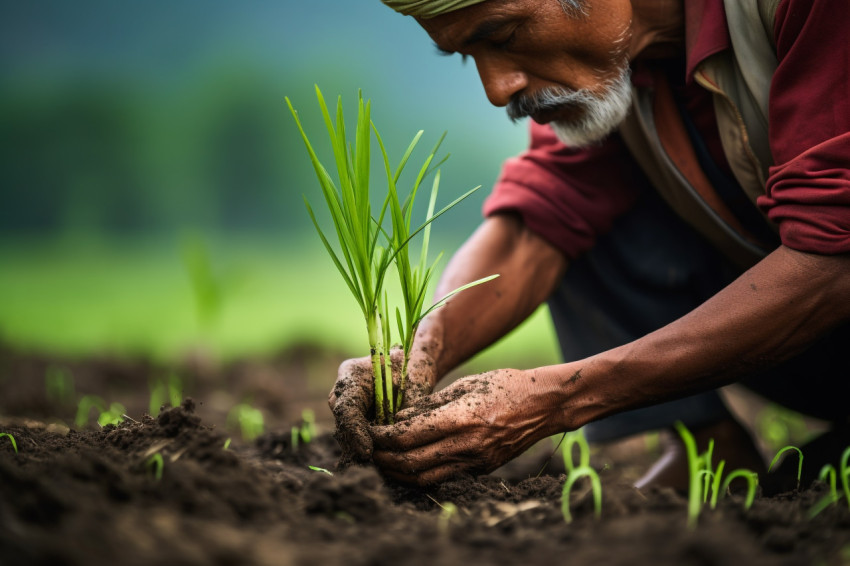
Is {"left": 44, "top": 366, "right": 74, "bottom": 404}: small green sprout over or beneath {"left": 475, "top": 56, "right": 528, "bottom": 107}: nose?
beneath

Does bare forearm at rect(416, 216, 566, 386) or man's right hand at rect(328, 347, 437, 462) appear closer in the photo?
man's right hand at rect(328, 347, 437, 462)

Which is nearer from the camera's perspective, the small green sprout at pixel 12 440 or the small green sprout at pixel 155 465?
the small green sprout at pixel 155 465

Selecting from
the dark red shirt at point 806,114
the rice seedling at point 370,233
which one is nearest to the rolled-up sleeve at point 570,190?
the dark red shirt at point 806,114

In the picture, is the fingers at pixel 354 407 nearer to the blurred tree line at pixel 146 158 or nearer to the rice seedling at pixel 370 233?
the rice seedling at pixel 370 233

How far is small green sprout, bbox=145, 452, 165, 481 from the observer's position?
1121mm

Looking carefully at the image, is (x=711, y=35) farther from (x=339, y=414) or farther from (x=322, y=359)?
(x=322, y=359)

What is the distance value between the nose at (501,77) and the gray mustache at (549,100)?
48mm

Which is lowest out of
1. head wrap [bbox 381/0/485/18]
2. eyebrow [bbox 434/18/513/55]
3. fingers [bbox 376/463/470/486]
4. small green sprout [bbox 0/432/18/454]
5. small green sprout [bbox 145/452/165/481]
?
fingers [bbox 376/463/470/486]

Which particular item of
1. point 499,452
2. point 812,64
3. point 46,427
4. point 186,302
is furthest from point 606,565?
point 186,302

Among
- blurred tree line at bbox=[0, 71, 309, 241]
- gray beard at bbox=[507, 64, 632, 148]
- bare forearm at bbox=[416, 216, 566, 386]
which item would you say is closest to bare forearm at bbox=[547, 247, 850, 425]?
bare forearm at bbox=[416, 216, 566, 386]

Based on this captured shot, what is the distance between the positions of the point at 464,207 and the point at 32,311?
11.3ft

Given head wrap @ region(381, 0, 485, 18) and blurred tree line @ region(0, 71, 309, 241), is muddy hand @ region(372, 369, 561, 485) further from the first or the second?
blurred tree line @ region(0, 71, 309, 241)

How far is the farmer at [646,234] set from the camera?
1438 millimetres

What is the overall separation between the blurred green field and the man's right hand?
2.14m
